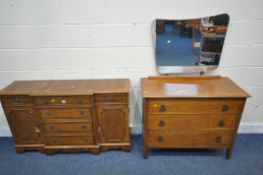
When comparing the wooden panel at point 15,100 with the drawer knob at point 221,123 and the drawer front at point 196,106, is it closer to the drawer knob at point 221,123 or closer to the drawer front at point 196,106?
the drawer front at point 196,106

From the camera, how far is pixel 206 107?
163 cm

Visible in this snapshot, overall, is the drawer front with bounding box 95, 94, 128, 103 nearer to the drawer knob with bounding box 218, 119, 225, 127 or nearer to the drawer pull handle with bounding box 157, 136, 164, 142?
the drawer pull handle with bounding box 157, 136, 164, 142

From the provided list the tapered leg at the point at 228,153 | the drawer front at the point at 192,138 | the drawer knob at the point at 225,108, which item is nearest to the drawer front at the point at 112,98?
the drawer front at the point at 192,138

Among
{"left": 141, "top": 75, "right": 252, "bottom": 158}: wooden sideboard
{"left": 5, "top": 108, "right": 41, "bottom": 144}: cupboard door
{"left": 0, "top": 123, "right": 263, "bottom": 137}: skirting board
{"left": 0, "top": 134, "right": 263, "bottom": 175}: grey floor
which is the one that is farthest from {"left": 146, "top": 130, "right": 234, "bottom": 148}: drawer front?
{"left": 5, "top": 108, "right": 41, "bottom": 144}: cupboard door

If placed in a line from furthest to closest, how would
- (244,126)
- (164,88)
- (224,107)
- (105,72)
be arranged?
(244,126)
(105,72)
(164,88)
(224,107)

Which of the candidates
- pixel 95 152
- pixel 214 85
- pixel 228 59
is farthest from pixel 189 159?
pixel 228 59

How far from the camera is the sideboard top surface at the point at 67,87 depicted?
5.63 ft

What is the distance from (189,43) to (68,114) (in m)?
1.37

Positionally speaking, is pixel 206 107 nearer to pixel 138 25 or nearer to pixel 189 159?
pixel 189 159

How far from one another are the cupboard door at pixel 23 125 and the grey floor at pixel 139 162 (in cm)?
20

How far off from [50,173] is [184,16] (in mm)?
1966

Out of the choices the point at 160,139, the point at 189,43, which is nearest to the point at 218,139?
the point at 160,139

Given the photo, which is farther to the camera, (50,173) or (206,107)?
(50,173)

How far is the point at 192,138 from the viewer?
5.82ft
